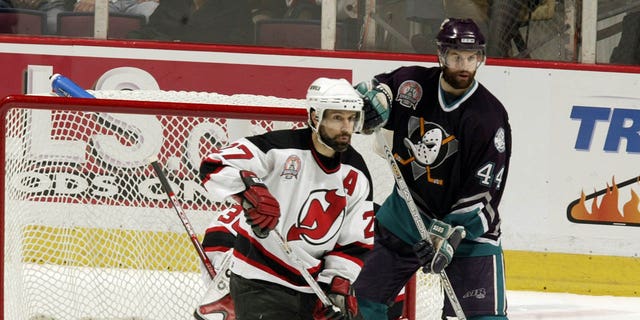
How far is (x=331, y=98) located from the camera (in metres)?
3.49

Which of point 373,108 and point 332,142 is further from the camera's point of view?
point 373,108

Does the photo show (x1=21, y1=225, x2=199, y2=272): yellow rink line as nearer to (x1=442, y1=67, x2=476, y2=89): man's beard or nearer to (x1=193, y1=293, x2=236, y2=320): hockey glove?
(x1=193, y1=293, x2=236, y2=320): hockey glove

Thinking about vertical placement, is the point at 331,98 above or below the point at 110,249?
above

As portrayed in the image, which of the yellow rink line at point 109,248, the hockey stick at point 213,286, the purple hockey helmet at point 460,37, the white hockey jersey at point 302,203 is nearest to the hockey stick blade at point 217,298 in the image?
the hockey stick at point 213,286

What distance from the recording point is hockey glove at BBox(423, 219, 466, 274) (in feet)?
13.0

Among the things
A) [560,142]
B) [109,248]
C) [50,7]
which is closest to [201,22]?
[50,7]

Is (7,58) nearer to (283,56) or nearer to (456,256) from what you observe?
(283,56)

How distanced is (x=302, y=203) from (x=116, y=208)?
1221 mm

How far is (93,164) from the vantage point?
454 centimetres

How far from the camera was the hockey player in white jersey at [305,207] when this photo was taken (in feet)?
11.4

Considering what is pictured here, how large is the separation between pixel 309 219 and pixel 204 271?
856 millimetres

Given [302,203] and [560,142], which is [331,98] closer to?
[302,203]

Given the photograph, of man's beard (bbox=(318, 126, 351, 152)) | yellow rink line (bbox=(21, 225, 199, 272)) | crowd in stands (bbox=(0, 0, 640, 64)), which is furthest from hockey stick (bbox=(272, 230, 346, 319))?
crowd in stands (bbox=(0, 0, 640, 64))

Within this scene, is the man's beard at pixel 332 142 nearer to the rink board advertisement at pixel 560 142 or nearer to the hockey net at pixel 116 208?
the hockey net at pixel 116 208
